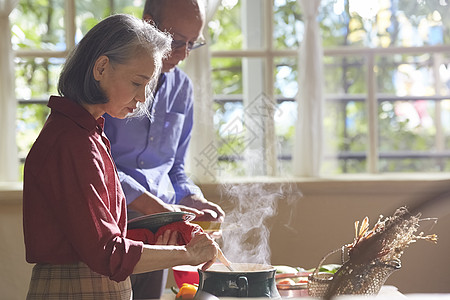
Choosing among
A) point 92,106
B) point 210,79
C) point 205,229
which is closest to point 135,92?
point 92,106

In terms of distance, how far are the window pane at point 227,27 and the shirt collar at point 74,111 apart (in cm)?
234

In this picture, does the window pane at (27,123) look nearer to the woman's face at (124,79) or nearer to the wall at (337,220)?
the wall at (337,220)

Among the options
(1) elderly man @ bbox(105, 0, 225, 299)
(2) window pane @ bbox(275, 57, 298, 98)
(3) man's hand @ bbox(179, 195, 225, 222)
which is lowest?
(3) man's hand @ bbox(179, 195, 225, 222)

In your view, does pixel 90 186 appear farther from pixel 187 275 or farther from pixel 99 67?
pixel 187 275

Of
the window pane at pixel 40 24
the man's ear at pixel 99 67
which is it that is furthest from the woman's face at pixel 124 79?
the window pane at pixel 40 24

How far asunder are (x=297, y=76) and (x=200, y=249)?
2.41 m

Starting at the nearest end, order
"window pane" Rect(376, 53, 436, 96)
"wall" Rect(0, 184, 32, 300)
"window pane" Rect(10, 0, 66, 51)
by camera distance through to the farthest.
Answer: "wall" Rect(0, 184, 32, 300) < "window pane" Rect(10, 0, 66, 51) < "window pane" Rect(376, 53, 436, 96)

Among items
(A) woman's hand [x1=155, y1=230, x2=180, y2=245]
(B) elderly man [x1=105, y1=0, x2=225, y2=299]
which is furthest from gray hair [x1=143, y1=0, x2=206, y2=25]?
(A) woman's hand [x1=155, y1=230, x2=180, y2=245]

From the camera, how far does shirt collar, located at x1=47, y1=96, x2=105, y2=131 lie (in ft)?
4.25

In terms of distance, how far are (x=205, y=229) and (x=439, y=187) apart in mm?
1209

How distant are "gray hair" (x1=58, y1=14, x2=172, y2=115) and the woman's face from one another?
0.01 meters

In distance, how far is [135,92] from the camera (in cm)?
136

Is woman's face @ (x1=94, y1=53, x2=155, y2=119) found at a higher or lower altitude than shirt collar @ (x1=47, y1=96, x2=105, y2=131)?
higher

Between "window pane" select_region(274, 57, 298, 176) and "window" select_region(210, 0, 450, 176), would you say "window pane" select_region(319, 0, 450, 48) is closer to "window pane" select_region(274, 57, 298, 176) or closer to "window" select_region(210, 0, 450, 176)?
"window" select_region(210, 0, 450, 176)
